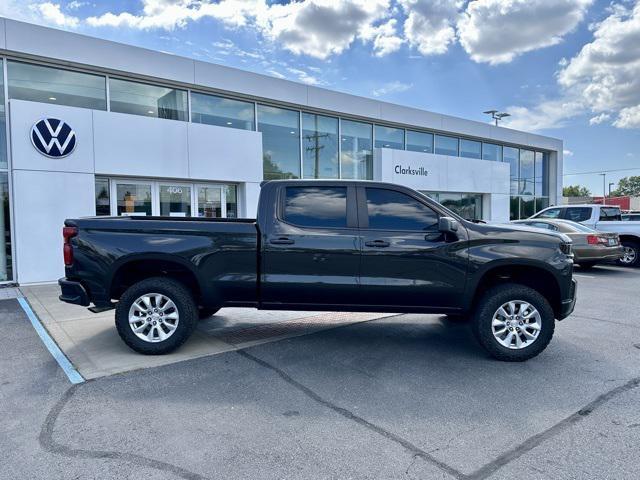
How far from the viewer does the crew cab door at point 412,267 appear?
4824 mm

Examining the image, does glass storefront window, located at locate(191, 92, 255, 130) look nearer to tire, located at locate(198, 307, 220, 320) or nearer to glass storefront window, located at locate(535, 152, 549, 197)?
tire, located at locate(198, 307, 220, 320)

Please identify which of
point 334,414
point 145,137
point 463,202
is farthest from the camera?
point 463,202

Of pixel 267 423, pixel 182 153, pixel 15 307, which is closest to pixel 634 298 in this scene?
pixel 267 423

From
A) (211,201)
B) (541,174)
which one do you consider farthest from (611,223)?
(541,174)

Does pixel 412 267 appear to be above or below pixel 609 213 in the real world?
below

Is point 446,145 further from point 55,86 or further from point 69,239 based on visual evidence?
point 69,239

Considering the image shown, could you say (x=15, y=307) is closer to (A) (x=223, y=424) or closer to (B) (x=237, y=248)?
(B) (x=237, y=248)

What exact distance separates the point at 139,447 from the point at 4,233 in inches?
343

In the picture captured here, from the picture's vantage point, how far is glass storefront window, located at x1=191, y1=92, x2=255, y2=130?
11930 millimetres

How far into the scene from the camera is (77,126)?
384 inches

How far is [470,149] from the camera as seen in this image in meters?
20.4

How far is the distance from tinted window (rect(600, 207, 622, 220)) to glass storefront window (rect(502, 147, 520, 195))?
8.21m

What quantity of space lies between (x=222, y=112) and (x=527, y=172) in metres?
18.1

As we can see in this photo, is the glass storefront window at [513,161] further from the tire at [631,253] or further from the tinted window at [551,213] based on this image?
the tire at [631,253]
